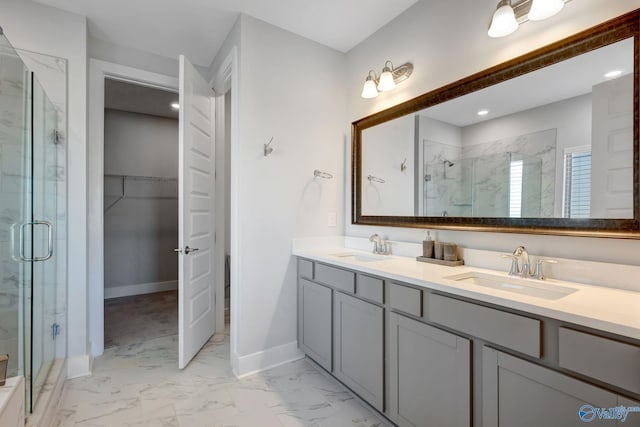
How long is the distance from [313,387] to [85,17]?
10.3 ft

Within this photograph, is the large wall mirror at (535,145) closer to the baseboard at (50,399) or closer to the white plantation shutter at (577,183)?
the white plantation shutter at (577,183)

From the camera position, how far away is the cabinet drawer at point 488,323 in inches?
41.2

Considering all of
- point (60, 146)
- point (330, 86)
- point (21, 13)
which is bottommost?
point (60, 146)

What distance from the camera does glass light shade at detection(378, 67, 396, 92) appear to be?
2158 mm

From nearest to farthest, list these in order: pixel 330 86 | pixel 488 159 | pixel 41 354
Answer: pixel 488 159
pixel 41 354
pixel 330 86

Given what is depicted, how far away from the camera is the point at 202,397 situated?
1.96 metres

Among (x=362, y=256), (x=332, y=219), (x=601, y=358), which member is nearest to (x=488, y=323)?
(x=601, y=358)

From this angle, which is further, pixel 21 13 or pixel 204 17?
pixel 204 17

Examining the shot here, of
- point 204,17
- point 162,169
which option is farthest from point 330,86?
point 162,169

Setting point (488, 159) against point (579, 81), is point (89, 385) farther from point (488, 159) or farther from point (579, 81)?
point (579, 81)

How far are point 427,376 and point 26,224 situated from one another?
237 centimetres

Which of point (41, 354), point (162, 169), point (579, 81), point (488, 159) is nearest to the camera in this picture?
point (579, 81)

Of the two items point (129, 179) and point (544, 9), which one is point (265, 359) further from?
point (129, 179)

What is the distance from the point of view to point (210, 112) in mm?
2830
